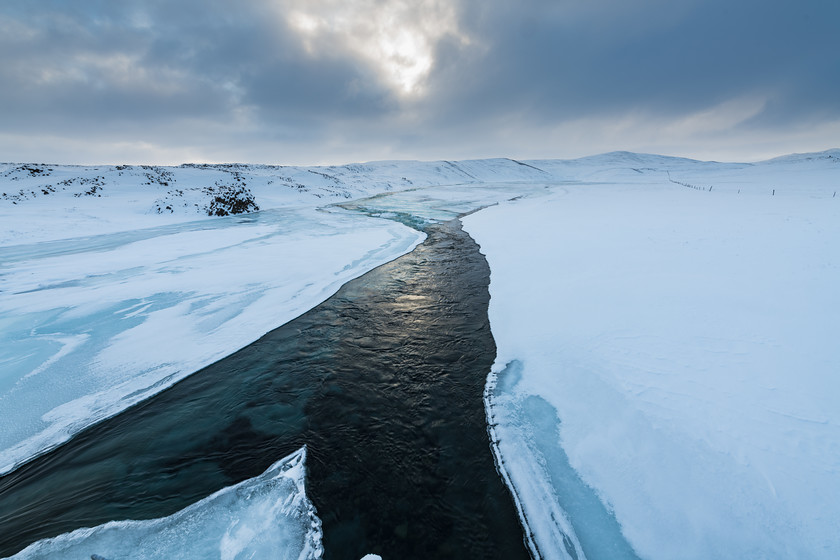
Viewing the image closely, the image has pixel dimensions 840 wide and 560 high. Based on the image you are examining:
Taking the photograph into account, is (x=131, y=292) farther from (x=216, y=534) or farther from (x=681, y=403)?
(x=681, y=403)

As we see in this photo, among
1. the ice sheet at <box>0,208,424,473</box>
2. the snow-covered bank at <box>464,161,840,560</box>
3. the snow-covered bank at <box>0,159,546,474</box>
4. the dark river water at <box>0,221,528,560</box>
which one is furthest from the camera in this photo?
the snow-covered bank at <box>0,159,546,474</box>

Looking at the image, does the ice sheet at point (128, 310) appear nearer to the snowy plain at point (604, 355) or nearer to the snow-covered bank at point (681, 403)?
the snowy plain at point (604, 355)

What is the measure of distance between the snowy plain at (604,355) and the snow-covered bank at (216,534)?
1546 millimetres

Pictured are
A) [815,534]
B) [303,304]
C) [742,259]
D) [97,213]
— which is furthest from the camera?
[97,213]

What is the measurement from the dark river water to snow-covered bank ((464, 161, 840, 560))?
496 millimetres

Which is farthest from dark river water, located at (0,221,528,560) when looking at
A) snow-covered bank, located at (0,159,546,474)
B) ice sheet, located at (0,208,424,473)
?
snow-covered bank, located at (0,159,546,474)

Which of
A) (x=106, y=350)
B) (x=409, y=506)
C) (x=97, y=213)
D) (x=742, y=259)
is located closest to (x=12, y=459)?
(x=106, y=350)

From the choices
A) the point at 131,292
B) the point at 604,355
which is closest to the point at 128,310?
the point at 131,292

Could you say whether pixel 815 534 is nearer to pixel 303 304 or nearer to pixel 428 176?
pixel 303 304

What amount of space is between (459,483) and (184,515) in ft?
8.05

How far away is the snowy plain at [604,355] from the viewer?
99.0 inches

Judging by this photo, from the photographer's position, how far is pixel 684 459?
2795 millimetres

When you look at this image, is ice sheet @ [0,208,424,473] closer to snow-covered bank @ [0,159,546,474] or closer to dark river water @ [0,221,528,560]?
snow-covered bank @ [0,159,546,474]

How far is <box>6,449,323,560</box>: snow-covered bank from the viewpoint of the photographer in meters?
2.48
